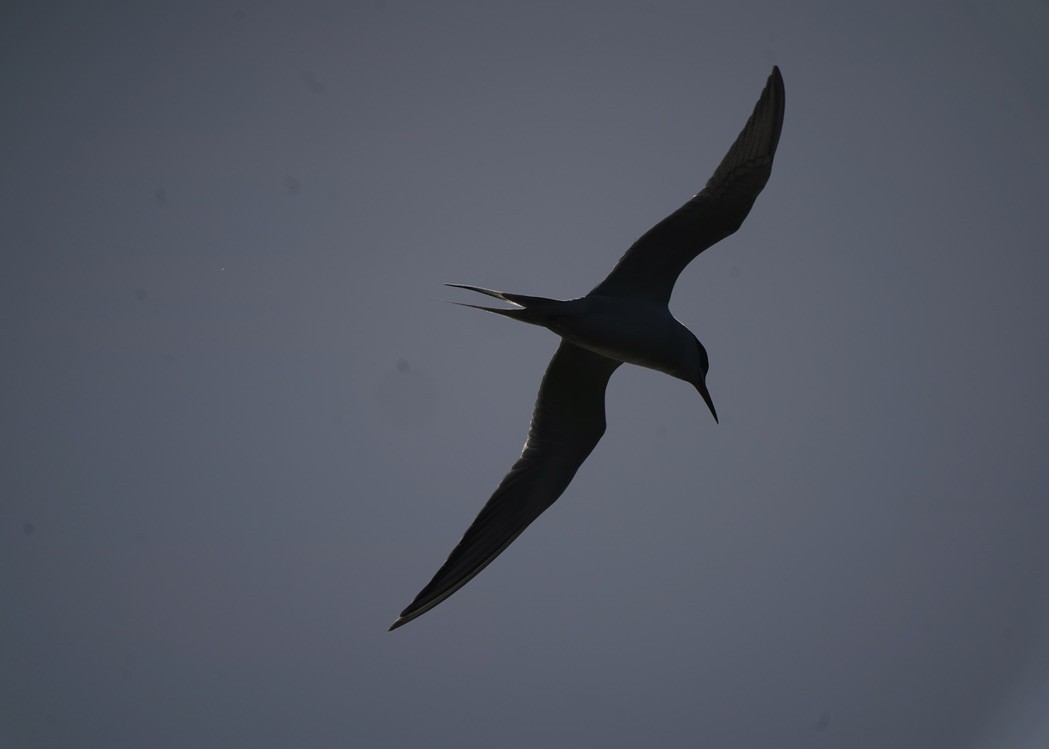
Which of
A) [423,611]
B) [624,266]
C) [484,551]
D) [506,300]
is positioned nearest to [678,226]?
[624,266]

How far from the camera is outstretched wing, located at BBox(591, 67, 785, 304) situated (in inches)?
288

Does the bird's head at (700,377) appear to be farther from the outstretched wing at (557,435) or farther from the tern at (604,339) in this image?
the outstretched wing at (557,435)

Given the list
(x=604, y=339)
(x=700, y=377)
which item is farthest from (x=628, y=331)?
(x=700, y=377)

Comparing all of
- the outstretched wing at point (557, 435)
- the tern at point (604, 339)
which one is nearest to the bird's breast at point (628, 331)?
the tern at point (604, 339)

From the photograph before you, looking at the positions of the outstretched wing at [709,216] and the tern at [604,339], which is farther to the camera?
the outstretched wing at [709,216]

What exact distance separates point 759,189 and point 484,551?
401cm

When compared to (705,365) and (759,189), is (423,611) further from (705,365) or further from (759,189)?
(759,189)

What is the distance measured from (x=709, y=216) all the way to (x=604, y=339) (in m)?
1.52

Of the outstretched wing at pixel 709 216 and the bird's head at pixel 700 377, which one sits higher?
the outstretched wing at pixel 709 216

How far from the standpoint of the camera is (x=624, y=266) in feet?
25.7

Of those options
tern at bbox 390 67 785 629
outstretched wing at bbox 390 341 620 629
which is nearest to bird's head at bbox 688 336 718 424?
tern at bbox 390 67 785 629

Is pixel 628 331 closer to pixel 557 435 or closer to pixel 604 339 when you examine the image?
pixel 604 339

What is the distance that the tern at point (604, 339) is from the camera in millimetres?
7160

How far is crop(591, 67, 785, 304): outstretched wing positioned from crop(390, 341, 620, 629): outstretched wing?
0.79 m
